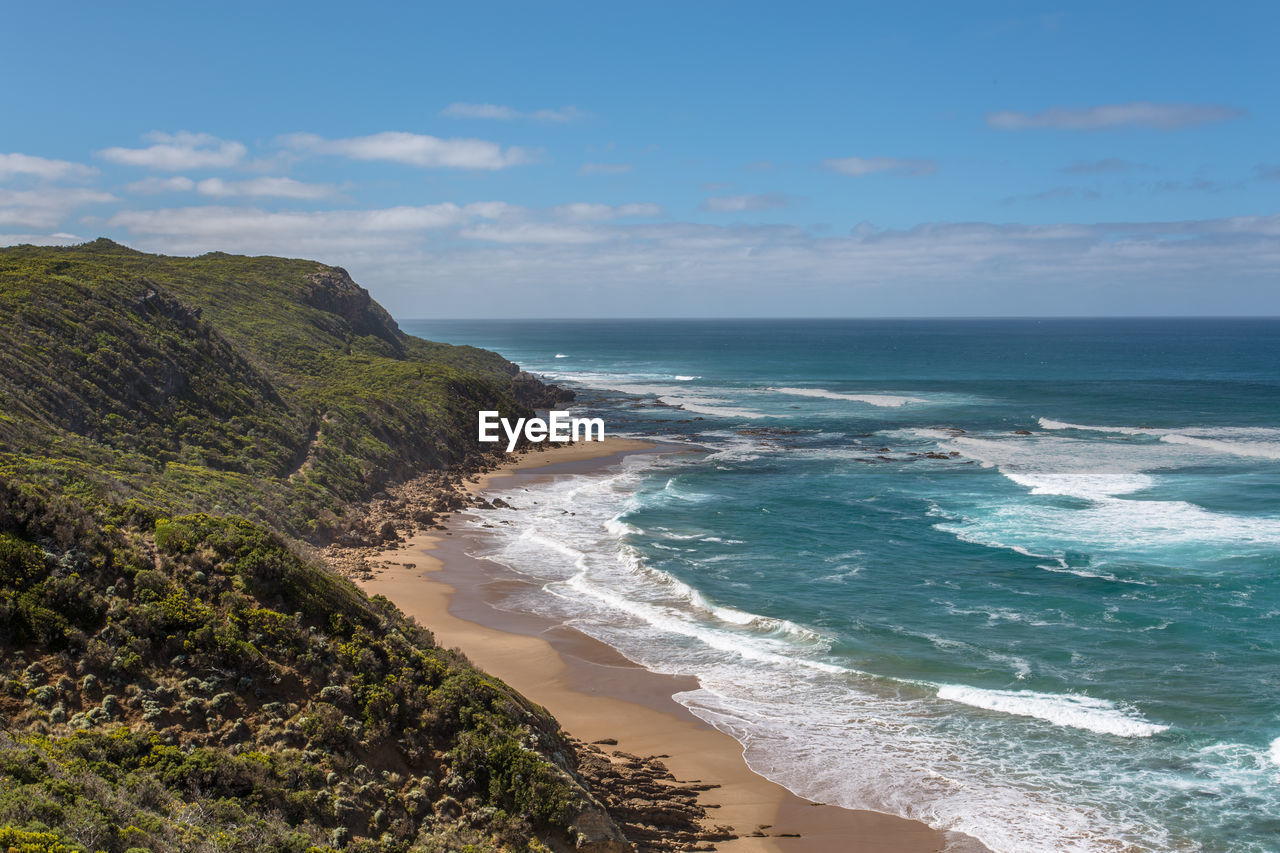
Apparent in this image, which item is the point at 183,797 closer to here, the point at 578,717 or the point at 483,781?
the point at 483,781

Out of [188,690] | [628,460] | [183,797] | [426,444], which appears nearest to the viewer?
[183,797]

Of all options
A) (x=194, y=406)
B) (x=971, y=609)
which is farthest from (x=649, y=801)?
(x=194, y=406)

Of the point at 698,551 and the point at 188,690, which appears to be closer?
the point at 188,690

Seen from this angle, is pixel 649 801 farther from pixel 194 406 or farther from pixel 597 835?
pixel 194 406

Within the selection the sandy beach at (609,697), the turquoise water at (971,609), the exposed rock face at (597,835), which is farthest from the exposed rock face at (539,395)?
the exposed rock face at (597,835)

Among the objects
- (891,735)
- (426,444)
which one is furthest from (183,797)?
(426,444)

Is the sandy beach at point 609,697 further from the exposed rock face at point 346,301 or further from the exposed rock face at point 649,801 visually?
the exposed rock face at point 346,301

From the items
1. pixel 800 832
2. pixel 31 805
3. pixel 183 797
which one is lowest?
pixel 800 832

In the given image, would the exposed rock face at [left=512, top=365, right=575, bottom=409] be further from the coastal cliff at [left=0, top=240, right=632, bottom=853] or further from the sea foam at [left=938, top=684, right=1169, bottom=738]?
the sea foam at [left=938, top=684, right=1169, bottom=738]
